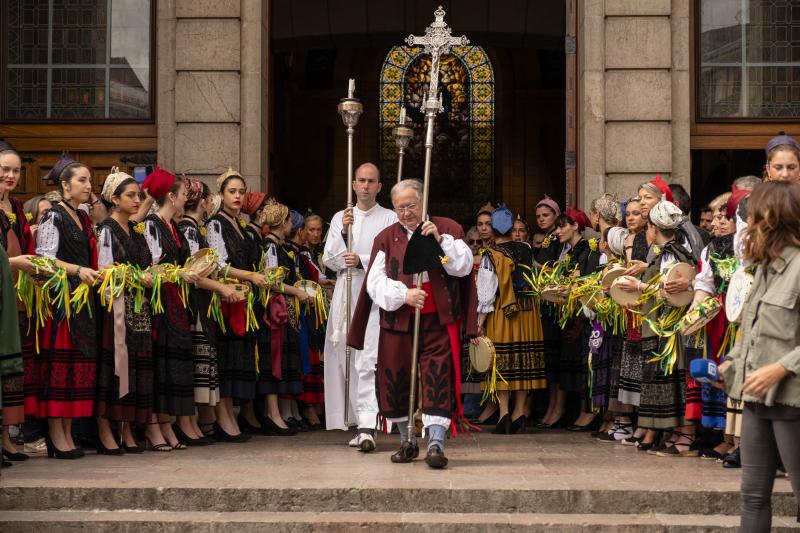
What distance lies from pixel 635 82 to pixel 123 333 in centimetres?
626

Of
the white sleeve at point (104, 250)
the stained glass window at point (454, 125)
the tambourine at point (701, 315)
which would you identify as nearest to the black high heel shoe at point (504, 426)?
the tambourine at point (701, 315)

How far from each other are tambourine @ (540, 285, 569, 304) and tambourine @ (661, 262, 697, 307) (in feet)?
6.02

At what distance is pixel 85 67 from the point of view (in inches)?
504

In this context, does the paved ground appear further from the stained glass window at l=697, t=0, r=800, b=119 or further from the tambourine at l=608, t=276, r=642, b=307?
the stained glass window at l=697, t=0, r=800, b=119

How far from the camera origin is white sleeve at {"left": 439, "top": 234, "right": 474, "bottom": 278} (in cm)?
826

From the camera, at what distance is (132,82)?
1280 cm

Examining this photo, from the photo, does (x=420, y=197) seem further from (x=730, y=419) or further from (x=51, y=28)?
(x=51, y=28)

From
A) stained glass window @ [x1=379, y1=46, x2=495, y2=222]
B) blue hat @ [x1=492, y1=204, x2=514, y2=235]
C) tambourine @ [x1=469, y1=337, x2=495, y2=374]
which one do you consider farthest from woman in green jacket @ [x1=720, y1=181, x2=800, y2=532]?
stained glass window @ [x1=379, y1=46, x2=495, y2=222]

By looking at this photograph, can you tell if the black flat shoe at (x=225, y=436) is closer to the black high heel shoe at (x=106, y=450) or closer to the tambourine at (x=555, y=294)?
the black high heel shoe at (x=106, y=450)

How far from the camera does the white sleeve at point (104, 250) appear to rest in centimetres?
857

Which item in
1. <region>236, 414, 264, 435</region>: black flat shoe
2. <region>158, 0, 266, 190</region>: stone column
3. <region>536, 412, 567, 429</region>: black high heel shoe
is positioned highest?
<region>158, 0, 266, 190</region>: stone column

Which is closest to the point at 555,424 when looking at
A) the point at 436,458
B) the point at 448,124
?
the point at 436,458

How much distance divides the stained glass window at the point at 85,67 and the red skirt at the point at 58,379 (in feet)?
16.0

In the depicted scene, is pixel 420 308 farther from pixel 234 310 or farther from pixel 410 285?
pixel 234 310
